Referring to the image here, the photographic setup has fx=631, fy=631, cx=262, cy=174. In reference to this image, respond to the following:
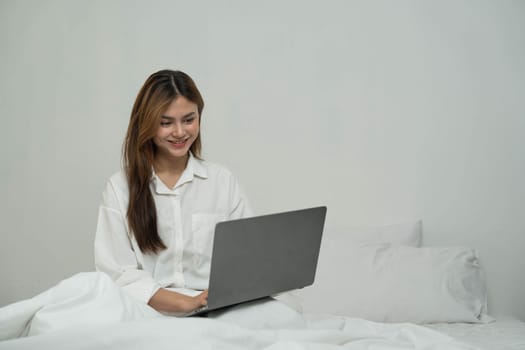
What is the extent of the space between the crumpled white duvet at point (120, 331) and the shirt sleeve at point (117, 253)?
16.4 inches

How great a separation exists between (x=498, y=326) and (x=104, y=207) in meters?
1.72

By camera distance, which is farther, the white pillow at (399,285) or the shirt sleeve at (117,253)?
the white pillow at (399,285)

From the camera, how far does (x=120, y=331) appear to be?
1474 millimetres

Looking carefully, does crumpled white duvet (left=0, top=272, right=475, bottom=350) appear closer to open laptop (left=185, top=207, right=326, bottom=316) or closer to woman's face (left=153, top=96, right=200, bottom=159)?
open laptop (left=185, top=207, right=326, bottom=316)

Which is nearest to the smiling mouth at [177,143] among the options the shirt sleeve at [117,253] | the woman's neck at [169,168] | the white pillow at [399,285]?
the woman's neck at [169,168]

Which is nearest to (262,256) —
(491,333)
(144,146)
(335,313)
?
(144,146)

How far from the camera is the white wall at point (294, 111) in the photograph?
124 inches

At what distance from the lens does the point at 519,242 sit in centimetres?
315

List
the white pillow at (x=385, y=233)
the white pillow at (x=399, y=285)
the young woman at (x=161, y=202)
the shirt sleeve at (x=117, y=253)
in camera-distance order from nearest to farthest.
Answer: the shirt sleeve at (x=117, y=253), the young woman at (x=161, y=202), the white pillow at (x=399, y=285), the white pillow at (x=385, y=233)

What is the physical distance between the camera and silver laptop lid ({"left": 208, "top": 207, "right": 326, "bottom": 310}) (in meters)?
1.80

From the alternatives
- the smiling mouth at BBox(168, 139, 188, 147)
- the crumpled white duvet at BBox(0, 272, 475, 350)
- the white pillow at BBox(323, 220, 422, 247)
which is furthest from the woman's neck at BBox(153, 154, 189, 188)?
the white pillow at BBox(323, 220, 422, 247)

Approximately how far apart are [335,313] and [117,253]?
3.27 ft

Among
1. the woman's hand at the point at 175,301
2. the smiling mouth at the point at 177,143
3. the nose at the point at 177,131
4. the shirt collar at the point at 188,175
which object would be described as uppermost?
the nose at the point at 177,131

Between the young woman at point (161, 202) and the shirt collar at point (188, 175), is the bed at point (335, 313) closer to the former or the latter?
the young woman at point (161, 202)
